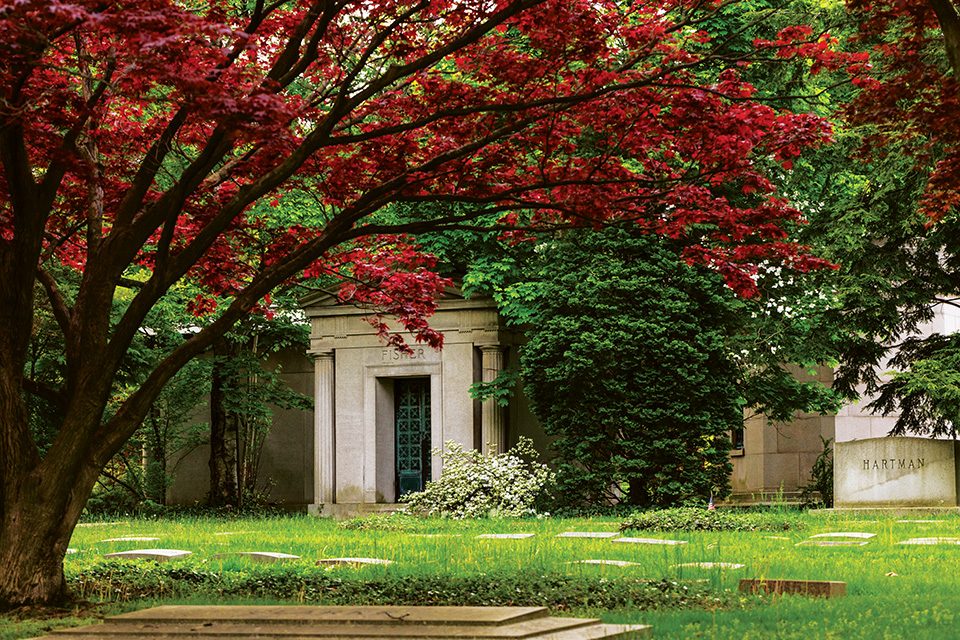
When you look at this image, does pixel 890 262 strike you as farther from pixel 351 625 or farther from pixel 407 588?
pixel 351 625

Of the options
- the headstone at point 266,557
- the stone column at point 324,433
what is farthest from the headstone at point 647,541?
the stone column at point 324,433

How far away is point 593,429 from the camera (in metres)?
19.4

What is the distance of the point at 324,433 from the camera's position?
21.9 metres

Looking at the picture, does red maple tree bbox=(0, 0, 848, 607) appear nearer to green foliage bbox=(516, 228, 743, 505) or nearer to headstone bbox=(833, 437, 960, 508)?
green foliage bbox=(516, 228, 743, 505)

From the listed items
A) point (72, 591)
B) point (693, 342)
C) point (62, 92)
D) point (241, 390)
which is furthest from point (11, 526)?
point (241, 390)

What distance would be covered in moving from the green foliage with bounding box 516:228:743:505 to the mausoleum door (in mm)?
3080

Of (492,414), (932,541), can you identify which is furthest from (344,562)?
(492,414)

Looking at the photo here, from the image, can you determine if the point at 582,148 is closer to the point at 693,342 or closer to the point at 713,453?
the point at 693,342

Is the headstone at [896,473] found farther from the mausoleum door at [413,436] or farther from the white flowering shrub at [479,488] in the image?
the mausoleum door at [413,436]

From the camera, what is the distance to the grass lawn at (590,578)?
6684 millimetres

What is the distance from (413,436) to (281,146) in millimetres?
15513

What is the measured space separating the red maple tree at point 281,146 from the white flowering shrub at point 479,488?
829 cm

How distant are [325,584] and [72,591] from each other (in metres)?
1.84

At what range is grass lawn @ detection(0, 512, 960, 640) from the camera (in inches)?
263
